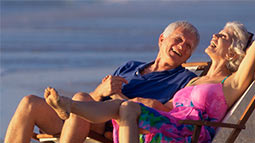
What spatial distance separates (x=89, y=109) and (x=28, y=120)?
59 cm

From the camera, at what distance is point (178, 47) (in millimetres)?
4609

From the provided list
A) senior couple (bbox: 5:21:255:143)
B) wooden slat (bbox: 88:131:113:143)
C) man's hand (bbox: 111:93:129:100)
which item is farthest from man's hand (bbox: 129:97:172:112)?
wooden slat (bbox: 88:131:113:143)

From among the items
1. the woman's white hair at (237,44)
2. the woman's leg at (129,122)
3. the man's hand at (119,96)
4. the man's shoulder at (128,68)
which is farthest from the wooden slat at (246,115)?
the man's shoulder at (128,68)

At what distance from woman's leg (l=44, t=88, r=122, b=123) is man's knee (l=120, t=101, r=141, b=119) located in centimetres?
4

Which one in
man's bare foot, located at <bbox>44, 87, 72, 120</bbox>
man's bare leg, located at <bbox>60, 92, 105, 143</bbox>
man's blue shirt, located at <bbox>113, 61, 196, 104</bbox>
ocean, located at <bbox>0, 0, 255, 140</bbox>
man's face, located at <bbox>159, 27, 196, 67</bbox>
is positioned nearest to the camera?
man's bare foot, located at <bbox>44, 87, 72, 120</bbox>

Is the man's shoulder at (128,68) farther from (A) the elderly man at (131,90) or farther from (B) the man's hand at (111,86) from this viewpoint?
(B) the man's hand at (111,86)

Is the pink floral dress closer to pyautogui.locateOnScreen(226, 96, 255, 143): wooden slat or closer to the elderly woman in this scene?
the elderly woman

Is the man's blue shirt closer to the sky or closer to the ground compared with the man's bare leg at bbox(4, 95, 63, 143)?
closer to the sky

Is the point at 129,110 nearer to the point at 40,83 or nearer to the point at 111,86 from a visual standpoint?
the point at 111,86

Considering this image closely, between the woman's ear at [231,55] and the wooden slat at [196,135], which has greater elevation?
the woman's ear at [231,55]

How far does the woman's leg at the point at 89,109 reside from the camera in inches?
142

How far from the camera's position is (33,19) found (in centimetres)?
1816

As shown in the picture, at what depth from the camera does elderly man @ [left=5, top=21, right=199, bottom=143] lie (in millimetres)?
4086

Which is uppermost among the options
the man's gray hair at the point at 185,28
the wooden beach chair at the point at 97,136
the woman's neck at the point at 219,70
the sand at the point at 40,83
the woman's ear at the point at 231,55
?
the man's gray hair at the point at 185,28
